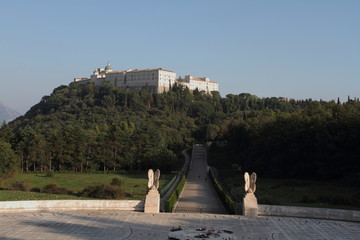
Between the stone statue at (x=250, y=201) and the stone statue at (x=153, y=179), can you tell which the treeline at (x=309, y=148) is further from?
the stone statue at (x=153, y=179)

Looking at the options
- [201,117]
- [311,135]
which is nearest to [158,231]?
[311,135]

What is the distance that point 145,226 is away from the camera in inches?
805

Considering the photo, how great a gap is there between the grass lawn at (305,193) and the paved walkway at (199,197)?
82.7 inches

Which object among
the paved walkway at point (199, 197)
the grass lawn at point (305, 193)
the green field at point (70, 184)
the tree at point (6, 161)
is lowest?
the green field at point (70, 184)

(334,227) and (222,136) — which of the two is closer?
(334,227)

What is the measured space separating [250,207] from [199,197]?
38.8 feet

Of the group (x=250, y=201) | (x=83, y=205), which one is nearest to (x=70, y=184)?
(x=83, y=205)

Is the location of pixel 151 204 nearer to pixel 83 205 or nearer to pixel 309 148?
pixel 83 205

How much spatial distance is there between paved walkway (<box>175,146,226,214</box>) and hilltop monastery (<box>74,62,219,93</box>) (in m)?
98.0

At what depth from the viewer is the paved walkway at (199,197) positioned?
28102mm

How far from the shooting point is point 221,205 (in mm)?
30281

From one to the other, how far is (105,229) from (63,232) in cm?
204

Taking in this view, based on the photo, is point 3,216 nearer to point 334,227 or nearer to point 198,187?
point 334,227

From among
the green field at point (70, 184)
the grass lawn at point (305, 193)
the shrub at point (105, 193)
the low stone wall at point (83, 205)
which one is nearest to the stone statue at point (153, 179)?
the low stone wall at point (83, 205)
